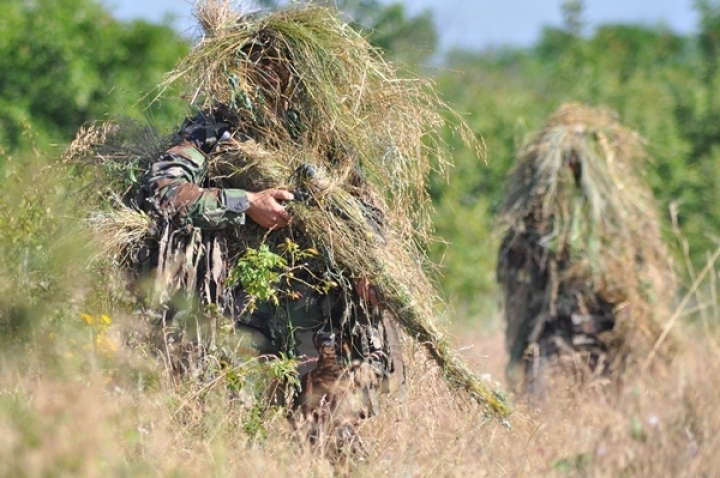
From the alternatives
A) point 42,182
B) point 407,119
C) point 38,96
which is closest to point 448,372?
point 407,119

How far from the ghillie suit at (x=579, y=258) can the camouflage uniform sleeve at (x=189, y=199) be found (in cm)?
292

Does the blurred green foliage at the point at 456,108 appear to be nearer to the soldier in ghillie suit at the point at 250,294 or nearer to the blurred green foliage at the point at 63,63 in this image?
the blurred green foliage at the point at 63,63

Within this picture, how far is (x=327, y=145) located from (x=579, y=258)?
9.40 ft

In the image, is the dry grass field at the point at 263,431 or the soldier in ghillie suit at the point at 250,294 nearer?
the dry grass field at the point at 263,431

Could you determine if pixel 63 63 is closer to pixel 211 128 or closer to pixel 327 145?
pixel 211 128

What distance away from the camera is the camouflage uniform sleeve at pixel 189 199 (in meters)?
4.13

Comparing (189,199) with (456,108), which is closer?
(189,199)

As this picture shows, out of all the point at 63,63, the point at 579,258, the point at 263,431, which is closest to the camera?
the point at 263,431

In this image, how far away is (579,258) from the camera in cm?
677

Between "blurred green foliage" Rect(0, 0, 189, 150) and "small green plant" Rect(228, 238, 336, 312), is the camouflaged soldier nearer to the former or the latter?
"small green plant" Rect(228, 238, 336, 312)

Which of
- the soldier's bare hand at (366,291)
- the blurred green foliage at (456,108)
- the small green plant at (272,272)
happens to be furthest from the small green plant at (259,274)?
the blurred green foliage at (456,108)

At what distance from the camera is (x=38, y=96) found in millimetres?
12539

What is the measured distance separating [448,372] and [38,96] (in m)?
9.34

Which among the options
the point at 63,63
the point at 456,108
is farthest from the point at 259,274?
the point at 63,63
